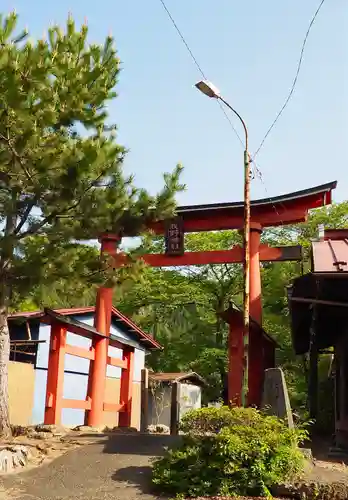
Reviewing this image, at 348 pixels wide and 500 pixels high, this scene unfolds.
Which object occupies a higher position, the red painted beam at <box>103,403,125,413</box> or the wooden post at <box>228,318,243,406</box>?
the wooden post at <box>228,318,243,406</box>

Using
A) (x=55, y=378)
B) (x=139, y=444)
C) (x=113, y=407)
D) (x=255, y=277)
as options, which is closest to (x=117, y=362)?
(x=113, y=407)

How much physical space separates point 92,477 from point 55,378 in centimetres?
421

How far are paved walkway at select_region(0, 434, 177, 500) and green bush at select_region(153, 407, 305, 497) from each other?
1.64ft

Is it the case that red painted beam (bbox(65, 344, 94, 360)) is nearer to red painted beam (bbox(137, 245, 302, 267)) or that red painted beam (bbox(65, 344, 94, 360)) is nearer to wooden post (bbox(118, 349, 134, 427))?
red painted beam (bbox(137, 245, 302, 267))

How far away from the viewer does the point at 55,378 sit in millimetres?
12398

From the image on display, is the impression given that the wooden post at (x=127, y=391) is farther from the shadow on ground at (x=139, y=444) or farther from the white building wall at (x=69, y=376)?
the shadow on ground at (x=139, y=444)

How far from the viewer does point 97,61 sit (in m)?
10.7

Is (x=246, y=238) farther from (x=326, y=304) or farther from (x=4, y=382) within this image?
(x=4, y=382)

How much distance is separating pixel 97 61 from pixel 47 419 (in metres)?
7.74

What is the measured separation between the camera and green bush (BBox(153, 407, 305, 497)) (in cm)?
723

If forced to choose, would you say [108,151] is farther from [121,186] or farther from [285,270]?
[285,270]

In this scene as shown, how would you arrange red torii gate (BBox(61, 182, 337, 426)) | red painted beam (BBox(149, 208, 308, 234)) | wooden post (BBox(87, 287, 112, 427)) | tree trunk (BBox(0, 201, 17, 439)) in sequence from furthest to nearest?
1. red painted beam (BBox(149, 208, 308, 234))
2. red torii gate (BBox(61, 182, 337, 426))
3. wooden post (BBox(87, 287, 112, 427))
4. tree trunk (BBox(0, 201, 17, 439))

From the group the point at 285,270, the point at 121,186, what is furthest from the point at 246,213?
the point at 285,270

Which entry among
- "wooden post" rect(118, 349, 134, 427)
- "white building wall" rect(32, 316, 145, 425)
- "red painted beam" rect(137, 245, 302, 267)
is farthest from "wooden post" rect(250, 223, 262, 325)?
"white building wall" rect(32, 316, 145, 425)
